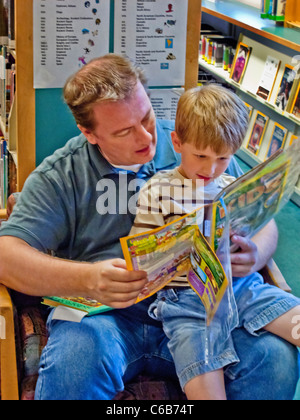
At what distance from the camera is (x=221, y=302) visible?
129 centimetres

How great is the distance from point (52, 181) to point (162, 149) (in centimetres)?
36

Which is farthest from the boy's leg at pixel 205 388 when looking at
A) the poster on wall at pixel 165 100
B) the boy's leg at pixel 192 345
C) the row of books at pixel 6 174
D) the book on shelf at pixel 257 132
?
the book on shelf at pixel 257 132

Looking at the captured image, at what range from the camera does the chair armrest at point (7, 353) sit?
1369mm

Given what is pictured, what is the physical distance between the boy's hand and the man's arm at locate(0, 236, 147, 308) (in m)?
0.26

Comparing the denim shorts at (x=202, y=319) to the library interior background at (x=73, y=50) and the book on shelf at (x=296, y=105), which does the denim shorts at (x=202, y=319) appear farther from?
the book on shelf at (x=296, y=105)

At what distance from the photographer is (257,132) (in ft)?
16.1

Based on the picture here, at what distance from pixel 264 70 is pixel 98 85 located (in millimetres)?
3383

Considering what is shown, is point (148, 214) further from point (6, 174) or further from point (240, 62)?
point (240, 62)

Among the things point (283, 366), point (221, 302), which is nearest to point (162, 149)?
point (221, 302)

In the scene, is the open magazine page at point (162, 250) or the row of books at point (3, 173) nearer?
the open magazine page at point (162, 250)

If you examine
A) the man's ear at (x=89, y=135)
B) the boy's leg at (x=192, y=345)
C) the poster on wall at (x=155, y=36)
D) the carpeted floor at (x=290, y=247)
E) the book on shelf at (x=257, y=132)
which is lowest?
the carpeted floor at (x=290, y=247)

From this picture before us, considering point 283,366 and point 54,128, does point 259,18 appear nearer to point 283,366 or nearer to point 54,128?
point 54,128

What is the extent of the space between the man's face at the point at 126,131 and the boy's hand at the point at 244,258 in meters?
0.37

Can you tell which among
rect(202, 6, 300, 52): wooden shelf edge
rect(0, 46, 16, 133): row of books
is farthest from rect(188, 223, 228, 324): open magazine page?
rect(202, 6, 300, 52): wooden shelf edge
